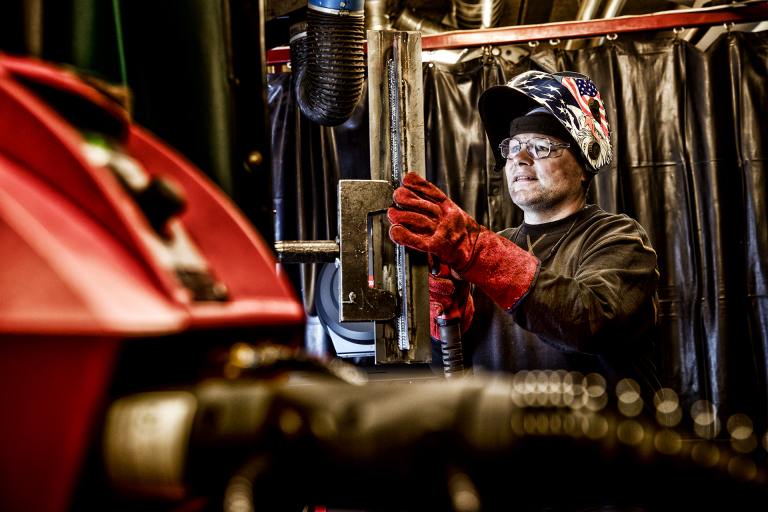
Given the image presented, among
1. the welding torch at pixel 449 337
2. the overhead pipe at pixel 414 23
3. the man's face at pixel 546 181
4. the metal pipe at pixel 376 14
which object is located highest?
the overhead pipe at pixel 414 23

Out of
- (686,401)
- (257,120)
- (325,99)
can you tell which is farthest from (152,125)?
(686,401)

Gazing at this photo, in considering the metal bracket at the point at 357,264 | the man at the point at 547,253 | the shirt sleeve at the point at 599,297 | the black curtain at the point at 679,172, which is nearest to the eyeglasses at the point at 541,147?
the man at the point at 547,253

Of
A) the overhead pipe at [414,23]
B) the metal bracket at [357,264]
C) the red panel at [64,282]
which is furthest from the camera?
the overhead pipe at [414,23]

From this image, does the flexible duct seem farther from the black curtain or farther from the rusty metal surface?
the black curtain

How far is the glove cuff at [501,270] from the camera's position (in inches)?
52.5

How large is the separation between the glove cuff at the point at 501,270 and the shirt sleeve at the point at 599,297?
0.02 metres

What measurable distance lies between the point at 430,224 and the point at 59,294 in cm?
100

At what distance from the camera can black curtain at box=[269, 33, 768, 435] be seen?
274 centimetres

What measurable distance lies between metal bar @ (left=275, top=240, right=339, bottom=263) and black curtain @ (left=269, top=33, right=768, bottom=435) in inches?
75.4

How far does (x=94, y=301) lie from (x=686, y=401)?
312cm

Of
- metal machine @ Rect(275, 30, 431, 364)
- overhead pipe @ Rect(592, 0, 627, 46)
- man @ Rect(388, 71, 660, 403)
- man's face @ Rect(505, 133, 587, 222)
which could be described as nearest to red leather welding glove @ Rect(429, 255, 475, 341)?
man @ Rect(388, 71, 660, 403)

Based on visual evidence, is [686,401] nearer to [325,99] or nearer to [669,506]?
[325,99]

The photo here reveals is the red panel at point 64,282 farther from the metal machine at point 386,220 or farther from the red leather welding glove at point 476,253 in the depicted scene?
the red leather welding glove at point 476,253

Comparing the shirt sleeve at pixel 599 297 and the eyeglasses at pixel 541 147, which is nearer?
the shirt sleeve at pixel 599 297
